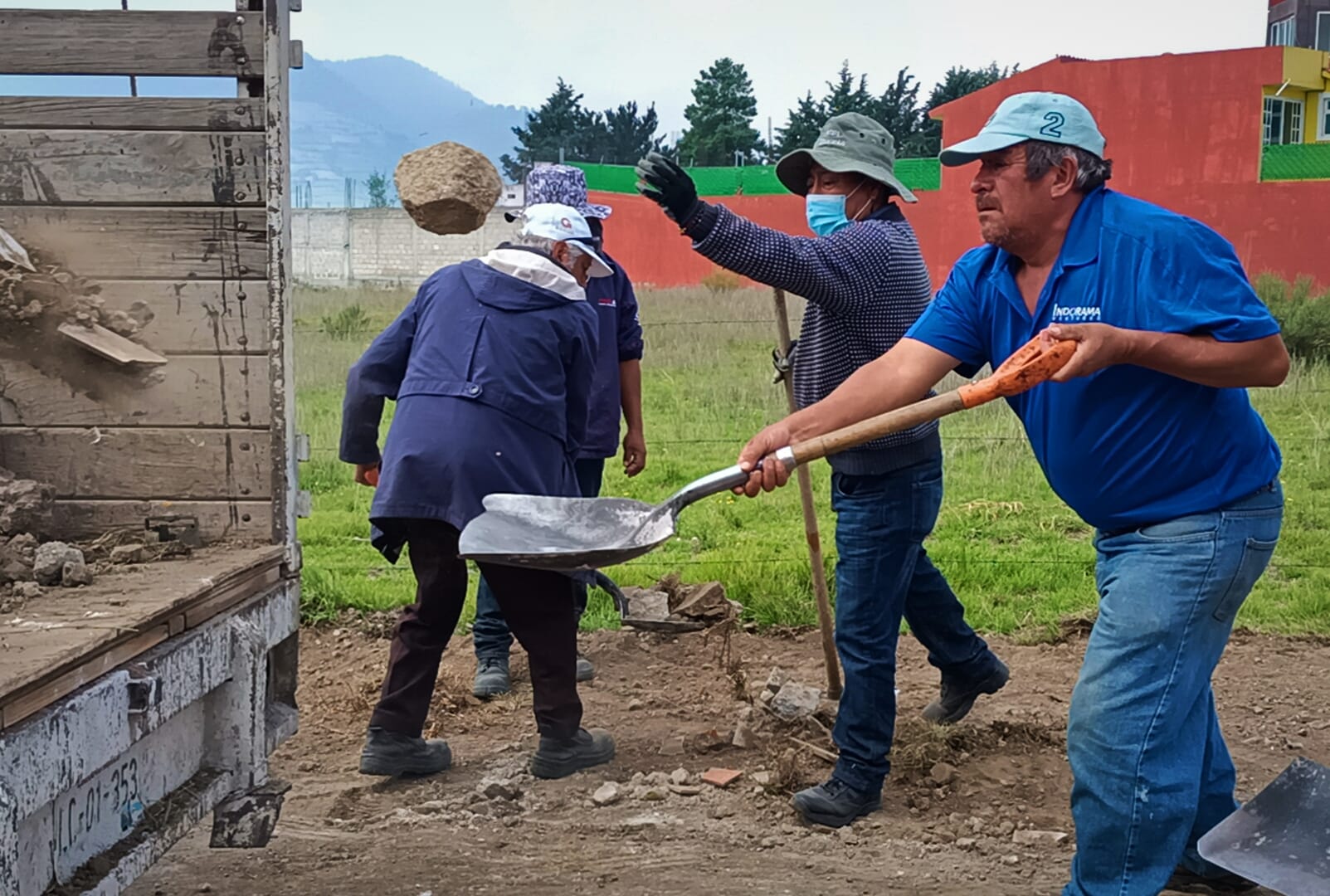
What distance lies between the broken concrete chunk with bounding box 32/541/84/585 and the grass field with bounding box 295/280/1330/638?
3.13 meters

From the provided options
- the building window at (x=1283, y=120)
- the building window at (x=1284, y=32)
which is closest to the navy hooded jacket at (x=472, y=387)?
the building window at (x=1283, y=120)

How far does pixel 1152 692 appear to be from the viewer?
111 inches

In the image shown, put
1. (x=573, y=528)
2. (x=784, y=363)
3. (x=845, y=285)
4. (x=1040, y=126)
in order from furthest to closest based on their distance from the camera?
(x=784, y=363), (x=845, y=285), (x=573, y=528), (x=1040, y=126)

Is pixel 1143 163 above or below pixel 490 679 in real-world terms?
above

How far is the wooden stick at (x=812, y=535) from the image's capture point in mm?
4582

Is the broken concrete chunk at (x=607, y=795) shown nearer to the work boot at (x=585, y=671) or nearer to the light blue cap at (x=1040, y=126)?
the work boot at (x=585, y=671)

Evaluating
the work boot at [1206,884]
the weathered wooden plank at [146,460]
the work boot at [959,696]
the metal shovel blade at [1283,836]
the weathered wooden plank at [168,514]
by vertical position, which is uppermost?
the weathered wooden plank at [146,460]

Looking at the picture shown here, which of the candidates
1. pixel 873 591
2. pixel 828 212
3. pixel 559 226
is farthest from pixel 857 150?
pixel 873 591

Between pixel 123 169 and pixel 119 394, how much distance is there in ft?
1.74

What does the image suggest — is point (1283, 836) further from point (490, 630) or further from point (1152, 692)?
point (490, 630)

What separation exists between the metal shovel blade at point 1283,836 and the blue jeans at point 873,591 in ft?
3.22

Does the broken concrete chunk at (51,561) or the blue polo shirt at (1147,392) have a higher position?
the blue polo shirt at (1147,392)

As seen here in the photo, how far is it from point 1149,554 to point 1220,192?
979 centimetres

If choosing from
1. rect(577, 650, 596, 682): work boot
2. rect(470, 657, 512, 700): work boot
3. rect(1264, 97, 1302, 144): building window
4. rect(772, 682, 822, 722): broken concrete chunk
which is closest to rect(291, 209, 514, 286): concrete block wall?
rect(1264, 97, 1302, 144): building window
